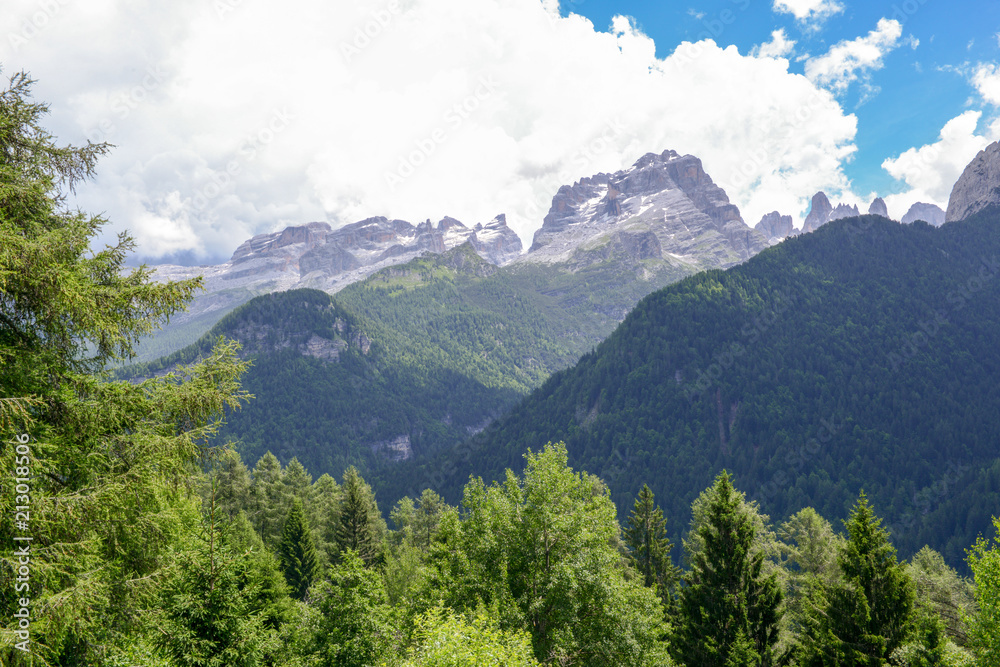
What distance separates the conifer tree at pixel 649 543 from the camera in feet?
171

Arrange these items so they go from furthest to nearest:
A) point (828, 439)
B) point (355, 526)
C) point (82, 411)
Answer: point (828, 439) → point (355, 526) → point (82, 411)

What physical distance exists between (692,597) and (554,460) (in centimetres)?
1310

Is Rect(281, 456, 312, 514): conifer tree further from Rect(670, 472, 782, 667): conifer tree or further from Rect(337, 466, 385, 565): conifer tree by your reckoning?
Rect(670, 472, 782, 667): conifer tree

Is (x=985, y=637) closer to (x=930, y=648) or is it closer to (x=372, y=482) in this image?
(x=930, y=648)

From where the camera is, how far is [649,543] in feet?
172

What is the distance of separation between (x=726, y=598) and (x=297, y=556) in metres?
38.5

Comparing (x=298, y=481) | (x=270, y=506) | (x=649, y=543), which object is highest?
(x=298, y=481)

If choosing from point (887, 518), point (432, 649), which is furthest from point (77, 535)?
point (887, 518)

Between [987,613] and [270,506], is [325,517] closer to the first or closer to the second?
[270,506]

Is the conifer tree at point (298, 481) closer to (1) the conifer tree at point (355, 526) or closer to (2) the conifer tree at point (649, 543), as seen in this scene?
(1) the conifer tree at point (355, 526)

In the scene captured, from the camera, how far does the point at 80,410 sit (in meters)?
10.3

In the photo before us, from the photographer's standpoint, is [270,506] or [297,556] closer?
[297,556]

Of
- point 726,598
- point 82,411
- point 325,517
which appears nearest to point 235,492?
point 325,517

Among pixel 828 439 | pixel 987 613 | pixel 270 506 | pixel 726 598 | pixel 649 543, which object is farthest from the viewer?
pixel 828 439
